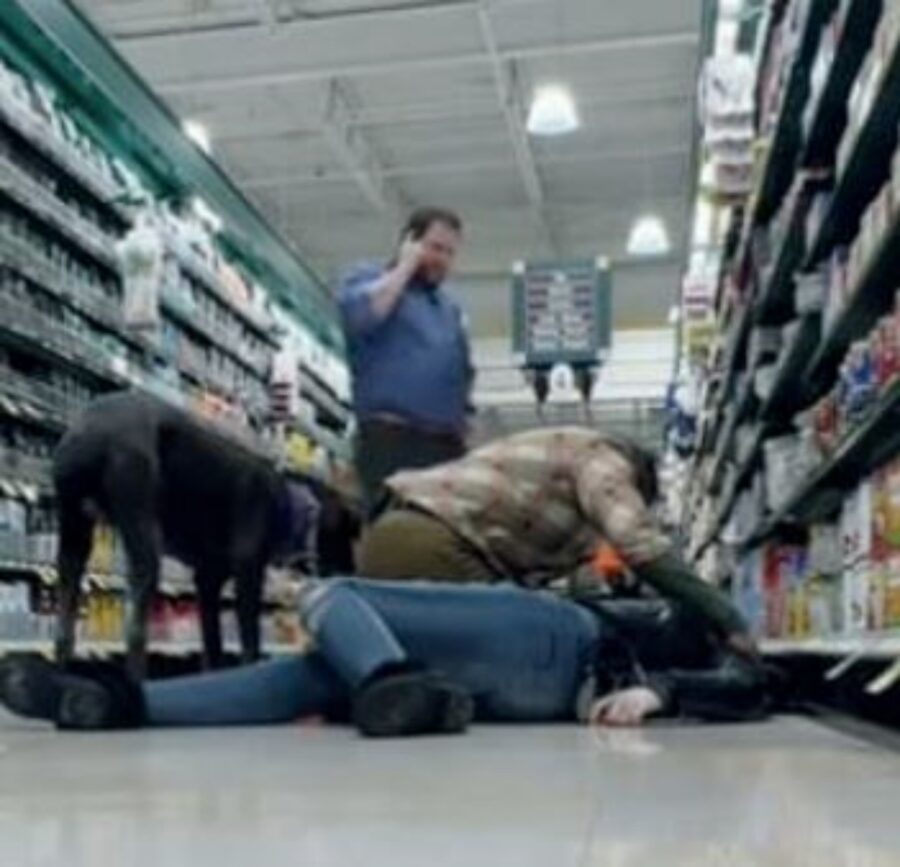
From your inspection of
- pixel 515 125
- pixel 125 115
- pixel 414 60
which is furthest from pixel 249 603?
pixel 515 125

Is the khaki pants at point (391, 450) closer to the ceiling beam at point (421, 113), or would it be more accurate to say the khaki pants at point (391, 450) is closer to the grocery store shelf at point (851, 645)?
the grocery store shelf at point (851, 645)

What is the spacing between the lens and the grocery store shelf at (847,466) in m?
3.31

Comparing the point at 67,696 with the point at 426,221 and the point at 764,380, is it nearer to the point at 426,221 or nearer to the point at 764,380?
the point at 426,221

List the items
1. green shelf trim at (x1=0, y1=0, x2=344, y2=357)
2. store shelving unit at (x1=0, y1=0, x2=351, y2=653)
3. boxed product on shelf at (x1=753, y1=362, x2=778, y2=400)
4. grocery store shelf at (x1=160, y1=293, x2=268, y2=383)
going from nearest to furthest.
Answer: boxed product on shelf at (x1=753, y1=362, x2=778, y2=400) < store shelving unit at (x1=0, y1=0, x2=351, y2=653) < green shelf trim at (x1=0, y1=0, x2=344, y2=357) < grocery store shelf at (x1=160, y1=293, x2=268, y2=383)

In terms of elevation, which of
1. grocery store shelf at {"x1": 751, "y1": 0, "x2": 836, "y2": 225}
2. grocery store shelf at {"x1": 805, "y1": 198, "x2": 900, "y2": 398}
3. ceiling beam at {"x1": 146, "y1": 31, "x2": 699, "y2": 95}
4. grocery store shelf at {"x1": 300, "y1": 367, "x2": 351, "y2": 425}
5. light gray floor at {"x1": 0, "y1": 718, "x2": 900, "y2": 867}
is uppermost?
ceiling beam at {"x1": 146, "y1": 31, "x2": 699, "y2": 95}

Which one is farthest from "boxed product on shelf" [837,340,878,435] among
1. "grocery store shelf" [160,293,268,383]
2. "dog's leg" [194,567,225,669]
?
"grocery store shelf" [160,293,268,383]

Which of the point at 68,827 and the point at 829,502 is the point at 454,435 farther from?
the point at 68,827

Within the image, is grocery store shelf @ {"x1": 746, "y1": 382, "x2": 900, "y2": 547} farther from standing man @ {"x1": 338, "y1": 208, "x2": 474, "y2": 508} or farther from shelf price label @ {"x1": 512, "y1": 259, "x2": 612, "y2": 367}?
shelf price label @ {"x1": 512, "y1": 259, "x2": 612, "y2": 367}

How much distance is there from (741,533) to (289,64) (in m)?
5.85

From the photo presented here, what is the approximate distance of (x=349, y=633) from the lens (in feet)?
10.8

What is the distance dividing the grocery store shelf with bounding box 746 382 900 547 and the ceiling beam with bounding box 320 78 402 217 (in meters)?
8.01

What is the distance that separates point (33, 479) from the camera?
21.9ft

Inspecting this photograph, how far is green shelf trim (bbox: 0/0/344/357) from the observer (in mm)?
7188

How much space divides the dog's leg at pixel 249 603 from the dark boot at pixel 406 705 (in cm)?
176
